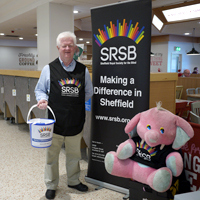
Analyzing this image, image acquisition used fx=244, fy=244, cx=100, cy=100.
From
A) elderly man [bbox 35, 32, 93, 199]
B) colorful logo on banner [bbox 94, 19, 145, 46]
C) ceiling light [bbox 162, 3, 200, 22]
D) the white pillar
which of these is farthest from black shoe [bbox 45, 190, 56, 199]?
ceiling light [bbox 162, 3, 200, 22]

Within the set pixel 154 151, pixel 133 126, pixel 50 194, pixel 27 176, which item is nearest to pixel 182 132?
pixel 154 151

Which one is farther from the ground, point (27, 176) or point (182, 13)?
point (182, 13)

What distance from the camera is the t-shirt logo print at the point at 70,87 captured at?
2.32 metres

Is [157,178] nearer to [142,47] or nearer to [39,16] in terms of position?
[142,47]

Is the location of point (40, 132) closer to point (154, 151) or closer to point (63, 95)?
point (63, 95)

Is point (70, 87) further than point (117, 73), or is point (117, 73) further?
point (117, 73)

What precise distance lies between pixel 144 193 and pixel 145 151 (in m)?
0.38

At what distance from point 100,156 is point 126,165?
624mm

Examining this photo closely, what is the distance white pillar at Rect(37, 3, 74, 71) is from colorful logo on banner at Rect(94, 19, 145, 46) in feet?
10.5

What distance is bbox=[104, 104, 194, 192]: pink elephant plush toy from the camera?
179 centimetres

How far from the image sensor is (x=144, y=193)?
2.03 meters

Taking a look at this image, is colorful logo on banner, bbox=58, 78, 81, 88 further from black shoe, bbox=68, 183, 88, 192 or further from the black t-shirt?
black shoe, bbox=68, 183, 88, 192

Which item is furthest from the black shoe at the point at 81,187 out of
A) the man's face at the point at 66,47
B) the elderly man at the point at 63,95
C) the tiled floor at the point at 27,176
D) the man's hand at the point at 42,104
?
the man's face at the point at 66,47

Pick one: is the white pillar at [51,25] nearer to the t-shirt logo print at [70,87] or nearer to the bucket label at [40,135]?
the t-shirt logo print at [70,87]
